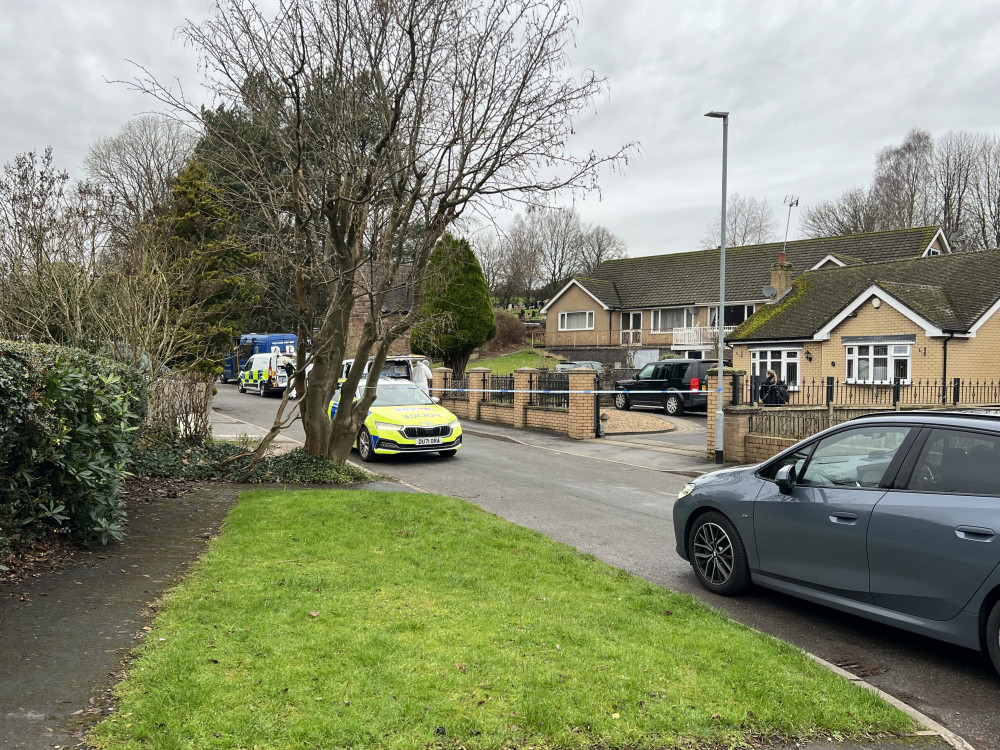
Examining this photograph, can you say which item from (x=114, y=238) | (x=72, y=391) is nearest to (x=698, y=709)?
(x=72, y=391)

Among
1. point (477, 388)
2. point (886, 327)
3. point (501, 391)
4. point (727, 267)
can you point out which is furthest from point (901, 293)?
point (727, 267)

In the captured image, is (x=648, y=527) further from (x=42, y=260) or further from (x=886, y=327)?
(x=886, y=327)

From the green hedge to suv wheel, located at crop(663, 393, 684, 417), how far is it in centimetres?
2227

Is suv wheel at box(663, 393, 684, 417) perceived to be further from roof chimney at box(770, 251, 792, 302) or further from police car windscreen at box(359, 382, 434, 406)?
police car windscreen at box(359, 382, 434, 406)

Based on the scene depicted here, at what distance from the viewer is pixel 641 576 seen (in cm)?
684

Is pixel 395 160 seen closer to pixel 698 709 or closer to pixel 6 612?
pixel 6 612

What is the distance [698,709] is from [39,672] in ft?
11.3

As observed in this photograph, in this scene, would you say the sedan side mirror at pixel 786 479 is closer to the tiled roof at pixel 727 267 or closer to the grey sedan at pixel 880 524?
the grey sedan at pixel 880 524

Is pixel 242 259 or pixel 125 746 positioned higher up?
pixel 242 259

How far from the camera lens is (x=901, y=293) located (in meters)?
24.6

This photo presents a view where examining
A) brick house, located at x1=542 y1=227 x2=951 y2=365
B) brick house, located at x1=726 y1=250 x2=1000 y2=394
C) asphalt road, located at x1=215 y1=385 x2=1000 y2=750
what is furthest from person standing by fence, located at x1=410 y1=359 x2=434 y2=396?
brick house, located at x1=542 y1=227 x2=951 y2=365

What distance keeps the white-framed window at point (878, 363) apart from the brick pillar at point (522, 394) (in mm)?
11892

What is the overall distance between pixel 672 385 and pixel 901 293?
808cm

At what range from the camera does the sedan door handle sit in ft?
14.2
